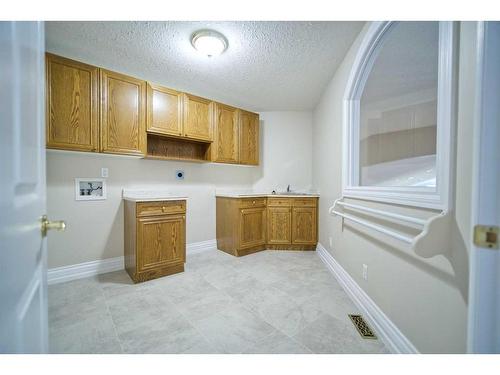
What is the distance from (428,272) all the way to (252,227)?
2.17m

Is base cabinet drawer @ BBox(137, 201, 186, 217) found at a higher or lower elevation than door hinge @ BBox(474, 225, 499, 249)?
lower

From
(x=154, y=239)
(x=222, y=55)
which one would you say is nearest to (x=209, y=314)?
(x=154, y=239)

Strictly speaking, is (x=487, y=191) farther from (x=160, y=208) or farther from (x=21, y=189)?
(x=160, y=208)

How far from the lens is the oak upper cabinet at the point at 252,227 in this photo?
290 centimetres

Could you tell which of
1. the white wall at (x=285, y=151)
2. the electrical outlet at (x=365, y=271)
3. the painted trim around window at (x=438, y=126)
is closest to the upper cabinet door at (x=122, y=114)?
the white wall at (x=285, y=151)

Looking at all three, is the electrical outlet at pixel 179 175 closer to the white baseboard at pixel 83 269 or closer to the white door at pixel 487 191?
the white baseboard at pixel 83 269

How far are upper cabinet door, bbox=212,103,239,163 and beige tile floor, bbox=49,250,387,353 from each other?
5.17ft

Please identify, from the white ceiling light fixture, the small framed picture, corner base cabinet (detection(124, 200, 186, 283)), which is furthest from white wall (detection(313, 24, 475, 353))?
the small framed picture

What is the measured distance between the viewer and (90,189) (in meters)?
2.30

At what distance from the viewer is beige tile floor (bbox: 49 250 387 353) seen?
1269 millimetres

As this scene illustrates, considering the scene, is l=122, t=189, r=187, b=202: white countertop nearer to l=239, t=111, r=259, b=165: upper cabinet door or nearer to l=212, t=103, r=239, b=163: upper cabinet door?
l=212, t=103, r=239, b=163: upper cabinet door

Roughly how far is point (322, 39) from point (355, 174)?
1.30 metres

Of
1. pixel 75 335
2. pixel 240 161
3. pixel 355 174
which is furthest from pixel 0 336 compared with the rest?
pixel 240 161

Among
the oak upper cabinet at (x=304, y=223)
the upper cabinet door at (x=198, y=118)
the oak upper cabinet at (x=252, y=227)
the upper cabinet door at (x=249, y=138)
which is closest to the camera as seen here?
the upper cabinet door at (x=198, y=118)
